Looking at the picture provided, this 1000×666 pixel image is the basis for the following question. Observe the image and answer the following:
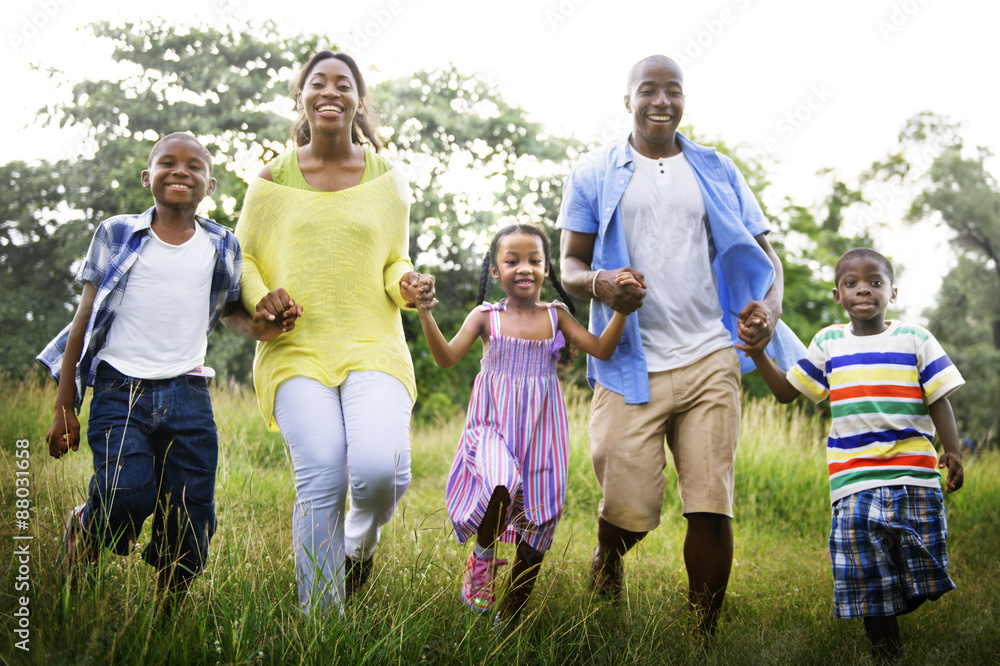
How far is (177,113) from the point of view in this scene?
46.0ft

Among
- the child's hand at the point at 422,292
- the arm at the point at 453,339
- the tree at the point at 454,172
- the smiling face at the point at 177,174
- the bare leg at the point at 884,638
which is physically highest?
the tree at the point at 454,172

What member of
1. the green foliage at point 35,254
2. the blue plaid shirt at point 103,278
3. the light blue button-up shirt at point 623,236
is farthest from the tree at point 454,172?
the blue plaid shirt at point 103,278

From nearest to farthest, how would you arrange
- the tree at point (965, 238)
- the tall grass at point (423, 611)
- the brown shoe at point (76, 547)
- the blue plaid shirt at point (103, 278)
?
the tall grass at point (423, 611)
the brown shoe at point (76, 547)
the blue plaid shirt at point (103, 278)
the tree at point (965, 238)

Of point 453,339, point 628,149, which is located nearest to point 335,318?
point 453,339

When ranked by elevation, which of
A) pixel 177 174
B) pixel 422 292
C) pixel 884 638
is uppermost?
pixel 177 174

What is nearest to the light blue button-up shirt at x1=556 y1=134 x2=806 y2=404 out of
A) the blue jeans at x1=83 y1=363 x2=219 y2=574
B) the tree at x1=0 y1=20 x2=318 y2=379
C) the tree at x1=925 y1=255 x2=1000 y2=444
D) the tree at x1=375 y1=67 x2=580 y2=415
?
the blue jeans at x1=83 y1=363 x2=219 y2=574

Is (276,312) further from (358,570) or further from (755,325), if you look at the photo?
(755,325)

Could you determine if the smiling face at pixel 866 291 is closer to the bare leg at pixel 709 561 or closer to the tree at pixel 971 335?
the bare leg at pixel 709 561

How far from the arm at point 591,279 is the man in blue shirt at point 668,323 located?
0.05 ft

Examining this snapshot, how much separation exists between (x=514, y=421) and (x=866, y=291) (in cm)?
156

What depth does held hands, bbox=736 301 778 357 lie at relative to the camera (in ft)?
10.6

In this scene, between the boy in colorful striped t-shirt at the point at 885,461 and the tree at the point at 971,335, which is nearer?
the boy in colorful striped t-shirt at the point at 885,461

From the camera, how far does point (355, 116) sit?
12.1 feet

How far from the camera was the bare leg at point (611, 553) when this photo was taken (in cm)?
355
